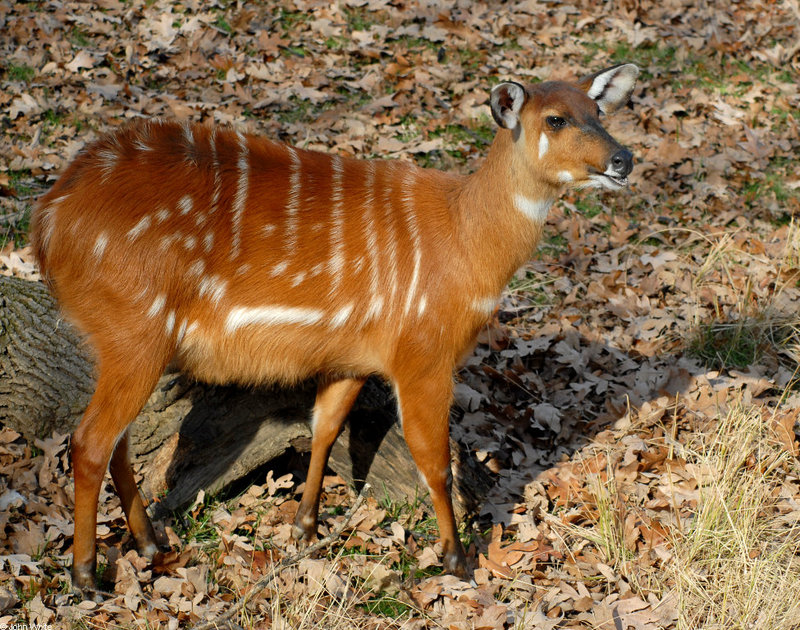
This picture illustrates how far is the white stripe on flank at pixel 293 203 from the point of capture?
415 cm

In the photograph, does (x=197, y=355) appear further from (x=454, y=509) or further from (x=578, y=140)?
(x=578, y=140)

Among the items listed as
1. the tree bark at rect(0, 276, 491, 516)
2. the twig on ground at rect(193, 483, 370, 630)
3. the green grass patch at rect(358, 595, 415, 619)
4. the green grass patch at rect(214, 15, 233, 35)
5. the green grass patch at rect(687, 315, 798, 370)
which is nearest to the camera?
the twig on ground at rect(193, 483, 370, 630)

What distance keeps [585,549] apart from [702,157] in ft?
16.4

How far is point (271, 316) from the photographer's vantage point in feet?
13.6

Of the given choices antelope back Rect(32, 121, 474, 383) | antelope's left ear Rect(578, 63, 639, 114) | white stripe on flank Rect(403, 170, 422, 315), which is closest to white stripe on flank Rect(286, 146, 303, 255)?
antelope back Rect(32, 121, 474, 383)

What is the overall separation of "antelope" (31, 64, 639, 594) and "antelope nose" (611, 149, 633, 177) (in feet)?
0.03

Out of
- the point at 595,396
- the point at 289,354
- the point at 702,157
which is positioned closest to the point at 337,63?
the point at 702,157

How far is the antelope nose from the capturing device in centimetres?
398

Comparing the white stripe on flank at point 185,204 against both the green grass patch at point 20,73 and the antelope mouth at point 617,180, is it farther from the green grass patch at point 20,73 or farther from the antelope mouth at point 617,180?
the green grass patch at point 20,73

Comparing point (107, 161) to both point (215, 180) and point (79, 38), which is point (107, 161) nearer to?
point (215, 180)

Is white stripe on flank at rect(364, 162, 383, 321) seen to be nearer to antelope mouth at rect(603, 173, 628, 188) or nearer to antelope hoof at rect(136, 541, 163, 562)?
antelope mouth at rect(603, 173, 628, 188)

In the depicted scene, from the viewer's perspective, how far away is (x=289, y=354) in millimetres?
4285

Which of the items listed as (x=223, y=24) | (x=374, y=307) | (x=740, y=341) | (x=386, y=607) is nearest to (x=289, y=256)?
(x=374, y=307)

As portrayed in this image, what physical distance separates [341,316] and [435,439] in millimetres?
828
